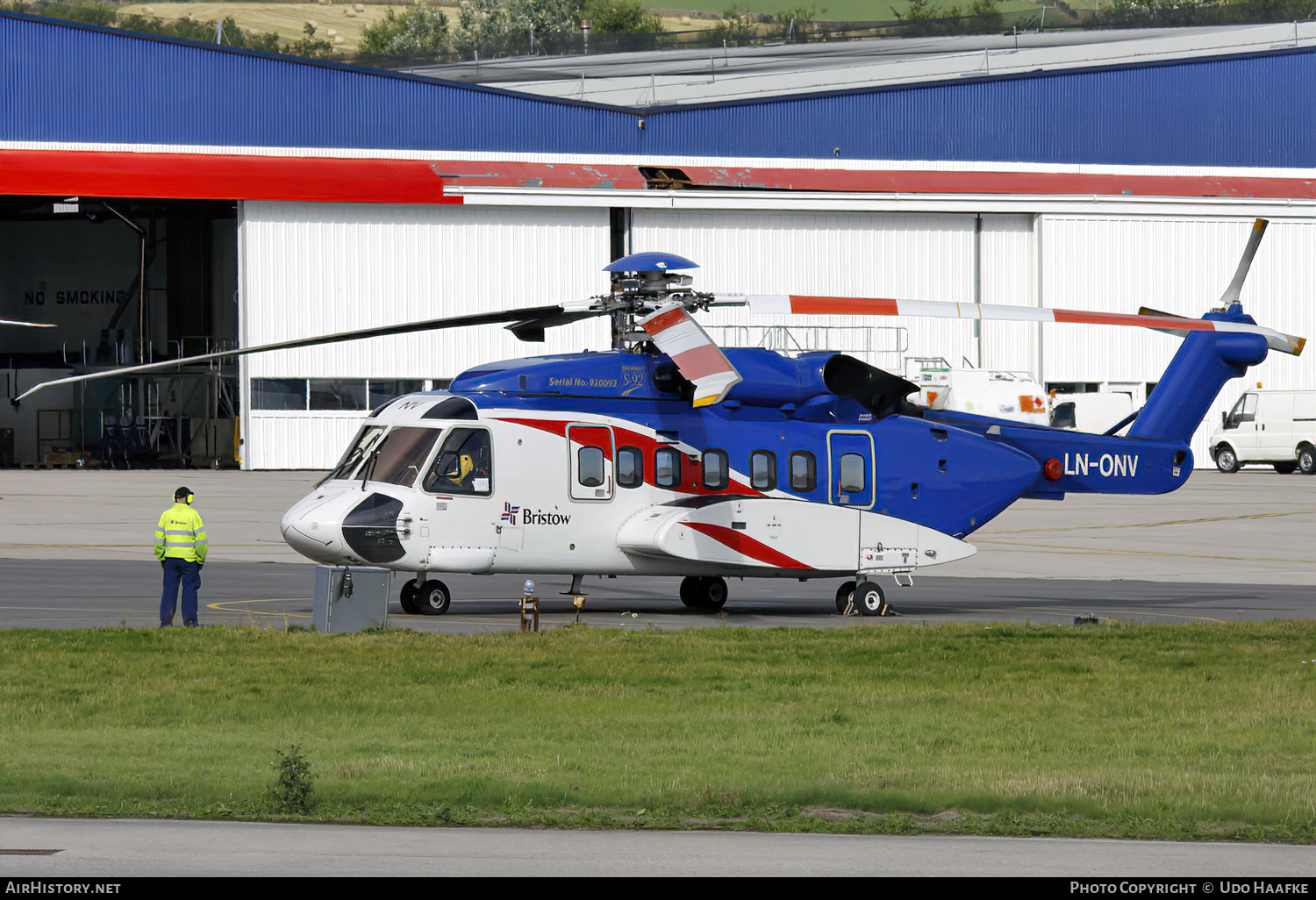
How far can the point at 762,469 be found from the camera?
775 inches

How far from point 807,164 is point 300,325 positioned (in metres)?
18.6

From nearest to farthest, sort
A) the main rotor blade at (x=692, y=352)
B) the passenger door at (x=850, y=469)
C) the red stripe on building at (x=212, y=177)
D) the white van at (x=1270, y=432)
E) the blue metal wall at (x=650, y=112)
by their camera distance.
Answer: the main rotor blade at (x=692, y=352) < the passenger door at (x=850, y=469) < the red stripe on building at (x=212, y=177) < the white van at (x=1270, y=432) < the blue metal wall at (x=650, y=112)

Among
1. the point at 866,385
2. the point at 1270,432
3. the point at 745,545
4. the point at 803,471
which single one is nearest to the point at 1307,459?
the point at 1270,432

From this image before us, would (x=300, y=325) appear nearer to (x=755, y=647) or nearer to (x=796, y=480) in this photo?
(x=796, y=480)

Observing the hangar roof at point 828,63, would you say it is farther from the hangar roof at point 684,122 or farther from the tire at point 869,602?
the tire at point 869,602

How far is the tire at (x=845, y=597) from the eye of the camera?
20047mm

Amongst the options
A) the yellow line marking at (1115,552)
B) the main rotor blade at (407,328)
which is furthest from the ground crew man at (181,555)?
the yellow line marking at (1115,552)

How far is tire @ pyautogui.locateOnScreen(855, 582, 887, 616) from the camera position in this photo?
65.4ft

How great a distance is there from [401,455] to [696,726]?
789 centimetres

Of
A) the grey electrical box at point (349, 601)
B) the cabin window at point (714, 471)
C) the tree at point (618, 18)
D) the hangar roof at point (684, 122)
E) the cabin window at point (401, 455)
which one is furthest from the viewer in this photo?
the tree at point (618, 18)

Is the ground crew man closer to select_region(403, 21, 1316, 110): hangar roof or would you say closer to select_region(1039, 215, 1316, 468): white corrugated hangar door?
select_region(1039, 215, 1316, 468): white corrugated hangar door

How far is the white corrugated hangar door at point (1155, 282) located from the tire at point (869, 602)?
114 ft

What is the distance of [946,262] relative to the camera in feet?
175

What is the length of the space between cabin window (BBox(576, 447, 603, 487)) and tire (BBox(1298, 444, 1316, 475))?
125 feet
